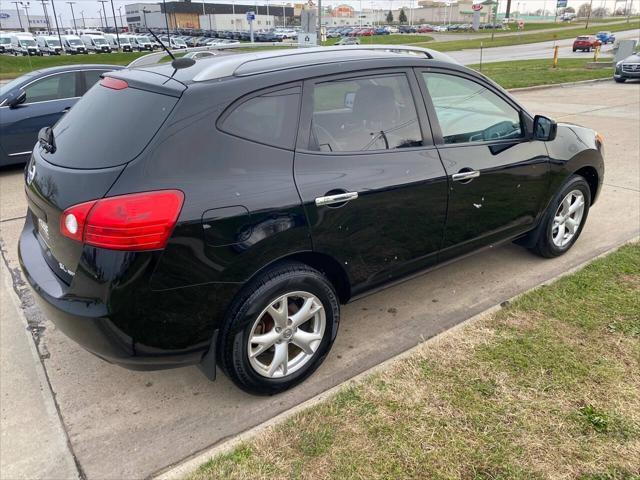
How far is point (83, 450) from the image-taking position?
250 cm

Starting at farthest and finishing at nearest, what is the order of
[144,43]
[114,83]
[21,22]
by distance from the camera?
[21,22] → [144,43] → [114,83]

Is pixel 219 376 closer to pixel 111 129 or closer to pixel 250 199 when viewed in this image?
pixel 250 199

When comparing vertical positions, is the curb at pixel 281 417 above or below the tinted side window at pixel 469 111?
below

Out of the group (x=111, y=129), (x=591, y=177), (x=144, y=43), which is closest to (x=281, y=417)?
(x=111, y=129)

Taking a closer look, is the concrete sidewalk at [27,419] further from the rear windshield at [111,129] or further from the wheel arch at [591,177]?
the wheel arch at [591,177]

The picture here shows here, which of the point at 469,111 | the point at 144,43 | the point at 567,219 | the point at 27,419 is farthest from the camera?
the point at 144,43

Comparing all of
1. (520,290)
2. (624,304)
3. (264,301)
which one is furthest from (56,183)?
(624,304)

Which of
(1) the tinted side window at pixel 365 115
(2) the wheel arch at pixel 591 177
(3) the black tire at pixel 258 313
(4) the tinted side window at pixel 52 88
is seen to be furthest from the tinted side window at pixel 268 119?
(4) the tinted side window at pixel 52 88

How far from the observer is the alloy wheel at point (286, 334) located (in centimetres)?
266

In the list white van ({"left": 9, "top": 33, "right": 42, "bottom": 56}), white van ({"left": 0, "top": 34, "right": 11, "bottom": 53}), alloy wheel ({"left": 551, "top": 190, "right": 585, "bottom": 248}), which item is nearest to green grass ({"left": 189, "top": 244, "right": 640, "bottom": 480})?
alloy wheel ({"left": 551, "top": 190, "right": 585, "bottom": 248})

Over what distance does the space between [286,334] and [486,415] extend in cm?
111

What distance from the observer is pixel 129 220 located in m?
2.18

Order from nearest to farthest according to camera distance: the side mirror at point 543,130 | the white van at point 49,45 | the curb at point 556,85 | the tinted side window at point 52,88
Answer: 1. the side mirror at point 543,130
2. the tinted side window at point 52,88
3. the curb at point 556,85
4. the white van at point 49,45

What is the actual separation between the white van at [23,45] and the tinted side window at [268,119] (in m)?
51.0
